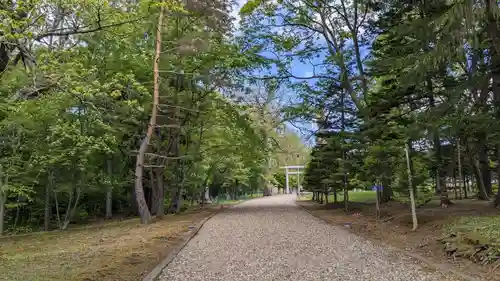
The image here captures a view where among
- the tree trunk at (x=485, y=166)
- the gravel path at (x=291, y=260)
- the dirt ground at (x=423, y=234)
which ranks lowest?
the gravel path at (x=291, y=260)

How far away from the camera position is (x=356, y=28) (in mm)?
15977

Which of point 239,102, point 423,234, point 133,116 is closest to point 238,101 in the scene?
point 239,102

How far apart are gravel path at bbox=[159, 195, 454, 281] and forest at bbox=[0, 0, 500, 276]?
2764 mm

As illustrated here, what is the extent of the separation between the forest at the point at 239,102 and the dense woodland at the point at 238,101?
0.06 meters

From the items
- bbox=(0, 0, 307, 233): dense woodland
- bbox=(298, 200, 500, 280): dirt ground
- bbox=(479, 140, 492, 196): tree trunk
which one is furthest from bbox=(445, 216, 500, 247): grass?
bbox=(0, 0, 307, 233): dense woodland

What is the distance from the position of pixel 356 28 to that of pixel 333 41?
122cm

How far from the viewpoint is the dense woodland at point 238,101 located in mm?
9062

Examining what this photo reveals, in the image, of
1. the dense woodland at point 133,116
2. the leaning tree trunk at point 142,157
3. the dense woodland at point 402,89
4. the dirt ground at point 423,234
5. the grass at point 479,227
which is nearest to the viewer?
the dirt ground at point 423,234

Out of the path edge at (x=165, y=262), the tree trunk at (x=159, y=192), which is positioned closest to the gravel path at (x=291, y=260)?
the path edge at (x=165, y=262)

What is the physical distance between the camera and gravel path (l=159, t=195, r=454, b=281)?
5273 millimetres

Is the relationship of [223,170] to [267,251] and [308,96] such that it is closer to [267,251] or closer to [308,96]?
[308,96]

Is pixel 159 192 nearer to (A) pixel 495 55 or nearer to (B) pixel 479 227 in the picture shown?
(B) pixel 479 227

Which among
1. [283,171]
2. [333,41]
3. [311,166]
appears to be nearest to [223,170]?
[311,166]

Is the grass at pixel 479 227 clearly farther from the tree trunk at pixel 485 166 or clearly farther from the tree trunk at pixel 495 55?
the tree trunk at pixel 485 166
